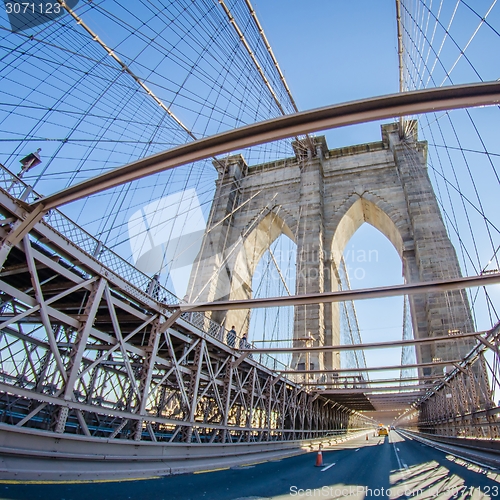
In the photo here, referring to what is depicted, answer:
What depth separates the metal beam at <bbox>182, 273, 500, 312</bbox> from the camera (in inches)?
279

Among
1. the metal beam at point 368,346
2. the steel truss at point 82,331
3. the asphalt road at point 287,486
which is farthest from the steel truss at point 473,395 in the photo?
the steel truss at point 82,331

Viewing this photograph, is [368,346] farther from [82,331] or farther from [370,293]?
[82,331]

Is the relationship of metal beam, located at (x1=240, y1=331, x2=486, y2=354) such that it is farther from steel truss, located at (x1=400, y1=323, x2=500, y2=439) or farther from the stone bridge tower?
the stone bridge tower

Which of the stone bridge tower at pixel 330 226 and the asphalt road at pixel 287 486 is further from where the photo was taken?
the stone bridge tower at pixel 330 226

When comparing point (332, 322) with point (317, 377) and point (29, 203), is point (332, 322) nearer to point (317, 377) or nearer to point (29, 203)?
point (317, 377)

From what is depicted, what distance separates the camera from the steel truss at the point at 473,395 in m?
10.0

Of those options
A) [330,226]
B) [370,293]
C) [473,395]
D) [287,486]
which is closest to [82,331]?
[287,486]

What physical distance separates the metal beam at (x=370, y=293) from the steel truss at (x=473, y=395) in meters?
3.64

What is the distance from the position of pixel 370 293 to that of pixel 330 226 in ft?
65.6

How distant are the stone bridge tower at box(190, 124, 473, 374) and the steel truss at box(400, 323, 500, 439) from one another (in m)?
2.27

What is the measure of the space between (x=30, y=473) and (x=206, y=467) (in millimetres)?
4889

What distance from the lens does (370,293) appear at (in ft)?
25.1

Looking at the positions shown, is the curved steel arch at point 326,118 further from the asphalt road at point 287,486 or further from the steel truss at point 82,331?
the asphalt road at point 287,486

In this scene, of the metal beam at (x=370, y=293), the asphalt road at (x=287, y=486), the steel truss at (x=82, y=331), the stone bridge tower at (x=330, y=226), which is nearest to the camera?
the asphalt road at (x=287, y=486)
